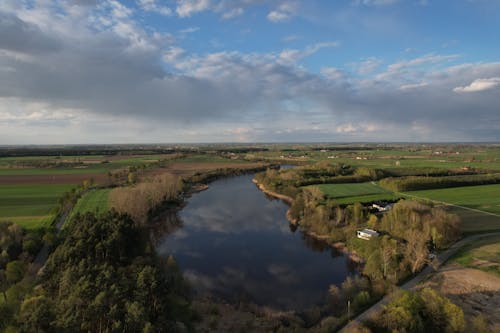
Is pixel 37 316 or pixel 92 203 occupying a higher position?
pixel 37 316

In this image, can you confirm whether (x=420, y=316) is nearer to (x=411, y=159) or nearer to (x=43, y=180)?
(x=43, y=180)

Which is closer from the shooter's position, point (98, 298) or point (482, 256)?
point (98, 298)

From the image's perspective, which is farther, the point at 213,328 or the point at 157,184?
the point at 157,184

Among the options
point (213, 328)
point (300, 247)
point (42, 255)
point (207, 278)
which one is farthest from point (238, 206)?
point (213, 328)

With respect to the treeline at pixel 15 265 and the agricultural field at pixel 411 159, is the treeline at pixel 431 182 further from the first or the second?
the treeline at pixel 15 265

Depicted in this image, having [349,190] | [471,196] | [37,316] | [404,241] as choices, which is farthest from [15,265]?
[471,196]

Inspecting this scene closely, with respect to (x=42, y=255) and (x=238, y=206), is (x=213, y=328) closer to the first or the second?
(x=42, y=255)
